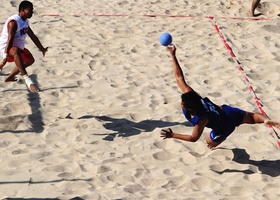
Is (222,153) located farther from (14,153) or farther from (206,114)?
(14,153)

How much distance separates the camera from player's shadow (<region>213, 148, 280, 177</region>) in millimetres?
5719

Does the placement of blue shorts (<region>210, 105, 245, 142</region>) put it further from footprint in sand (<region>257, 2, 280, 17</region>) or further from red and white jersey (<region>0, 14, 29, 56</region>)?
footprint in sand (<region>257, 2, 280, 17</region>)

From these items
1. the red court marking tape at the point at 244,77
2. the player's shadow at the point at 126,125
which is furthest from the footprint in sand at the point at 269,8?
the player's shadow at the point at 126,125

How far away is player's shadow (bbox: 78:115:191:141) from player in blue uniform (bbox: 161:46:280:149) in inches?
33.7

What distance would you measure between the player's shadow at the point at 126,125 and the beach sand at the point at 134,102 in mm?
11

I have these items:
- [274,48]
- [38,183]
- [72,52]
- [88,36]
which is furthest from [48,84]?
[274,48]

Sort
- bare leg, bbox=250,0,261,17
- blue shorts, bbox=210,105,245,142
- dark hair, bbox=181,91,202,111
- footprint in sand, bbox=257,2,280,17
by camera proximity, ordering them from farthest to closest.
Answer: footprint in sand, bbox=257,2,280,17 → bare leg, bbox=250,0,261,17 → blue shorts, bbox=210,105,245,142 → dark hair, bbox=181,91,202,111

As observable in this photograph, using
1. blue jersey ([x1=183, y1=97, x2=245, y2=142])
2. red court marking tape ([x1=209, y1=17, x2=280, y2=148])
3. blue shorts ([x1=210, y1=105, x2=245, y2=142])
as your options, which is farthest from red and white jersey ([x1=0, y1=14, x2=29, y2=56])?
red court marking tape ([x1=209, y1=17, x2=280, y2=148])

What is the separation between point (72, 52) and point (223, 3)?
358cm

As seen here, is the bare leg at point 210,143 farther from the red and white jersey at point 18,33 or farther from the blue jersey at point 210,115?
the red and white jersey at point 18,33

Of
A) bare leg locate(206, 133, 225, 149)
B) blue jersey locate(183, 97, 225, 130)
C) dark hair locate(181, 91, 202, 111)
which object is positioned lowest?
bare leg locate(206, 133, 225, 149)

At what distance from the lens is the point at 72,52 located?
367 inches

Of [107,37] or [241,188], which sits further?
[107,37]

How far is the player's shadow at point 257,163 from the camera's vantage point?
5.72m
